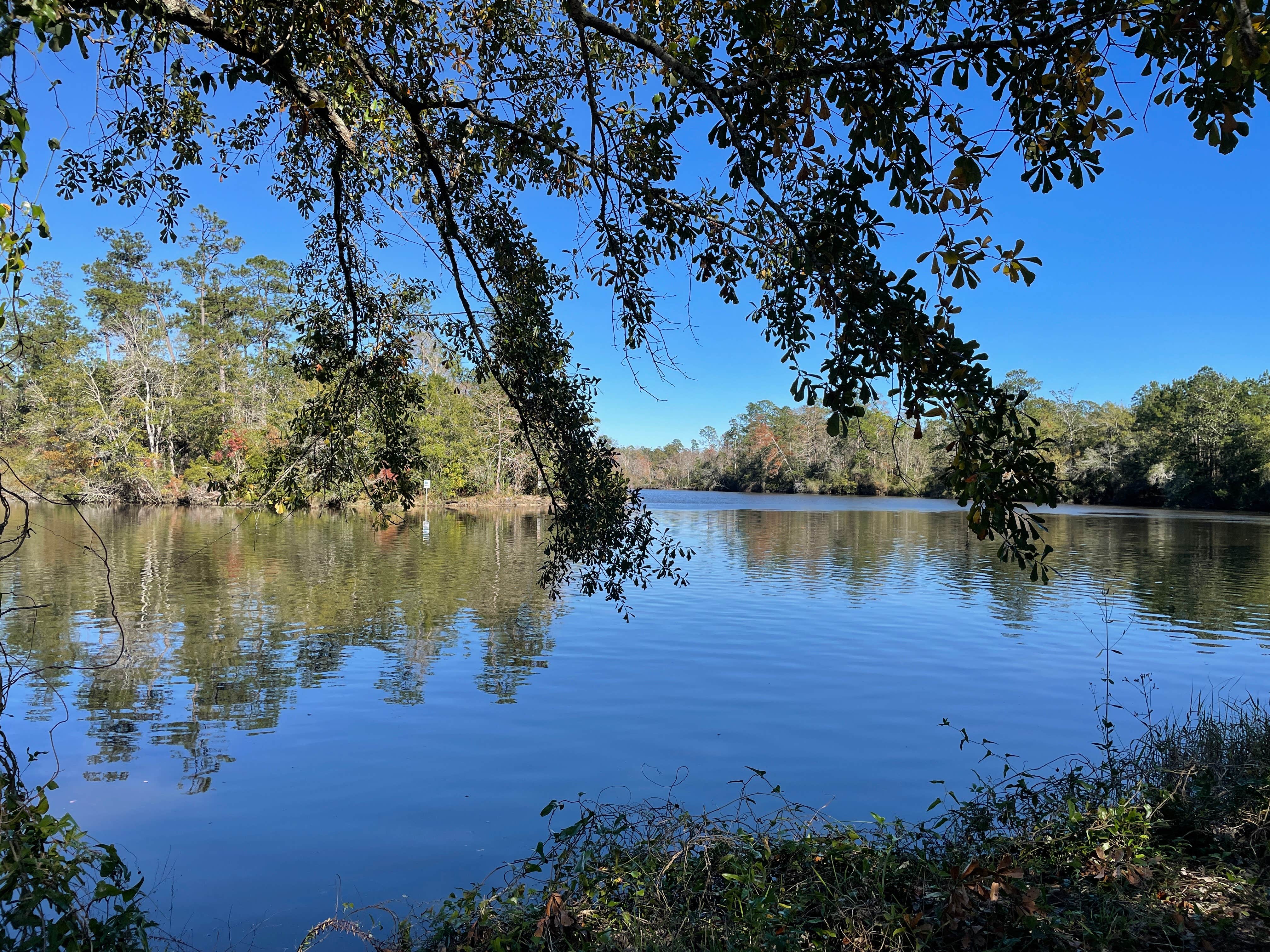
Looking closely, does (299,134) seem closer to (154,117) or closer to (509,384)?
(154,117)

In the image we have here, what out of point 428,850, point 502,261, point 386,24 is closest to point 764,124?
point 502,261

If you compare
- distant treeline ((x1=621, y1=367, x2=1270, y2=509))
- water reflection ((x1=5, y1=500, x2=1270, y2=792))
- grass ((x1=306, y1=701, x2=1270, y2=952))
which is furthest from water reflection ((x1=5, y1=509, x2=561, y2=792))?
distant treeline ((x1=621, y1=367, x2=1270, y2=509))

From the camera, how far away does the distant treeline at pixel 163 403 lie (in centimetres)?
4697

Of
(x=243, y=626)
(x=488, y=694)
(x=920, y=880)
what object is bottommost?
(x=488, y=694)

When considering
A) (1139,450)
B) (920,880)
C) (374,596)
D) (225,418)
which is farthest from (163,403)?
(1139,450)

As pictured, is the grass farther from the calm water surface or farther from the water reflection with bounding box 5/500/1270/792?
the water reflection with bounding box 5/500/1270/792

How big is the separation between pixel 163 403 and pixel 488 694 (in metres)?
49.6

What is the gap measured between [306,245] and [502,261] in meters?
2.34

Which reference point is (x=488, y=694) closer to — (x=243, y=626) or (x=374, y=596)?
(x=243, y=626)

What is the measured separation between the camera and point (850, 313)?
10.8 ft

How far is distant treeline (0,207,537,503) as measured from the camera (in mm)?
46969

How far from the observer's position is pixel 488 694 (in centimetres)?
1084

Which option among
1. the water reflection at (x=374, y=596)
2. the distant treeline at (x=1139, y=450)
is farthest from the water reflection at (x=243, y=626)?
the distant treeline at (x=1139, y=450)

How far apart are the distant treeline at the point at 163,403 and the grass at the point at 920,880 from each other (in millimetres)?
34676
